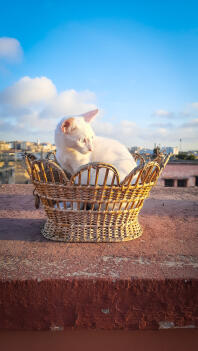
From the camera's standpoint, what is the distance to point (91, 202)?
1.02 metres

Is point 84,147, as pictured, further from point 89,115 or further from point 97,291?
point 97,291

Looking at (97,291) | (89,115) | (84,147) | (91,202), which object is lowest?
(97,291)

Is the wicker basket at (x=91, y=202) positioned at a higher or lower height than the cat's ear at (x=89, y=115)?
lower

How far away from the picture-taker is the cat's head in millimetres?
1087

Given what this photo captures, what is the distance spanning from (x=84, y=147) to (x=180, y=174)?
23.8 ft

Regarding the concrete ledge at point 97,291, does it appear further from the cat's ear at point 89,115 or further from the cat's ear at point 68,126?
the cat's ear at point 89,115

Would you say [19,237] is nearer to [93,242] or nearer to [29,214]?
[93,242]

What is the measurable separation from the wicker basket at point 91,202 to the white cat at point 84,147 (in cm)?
9

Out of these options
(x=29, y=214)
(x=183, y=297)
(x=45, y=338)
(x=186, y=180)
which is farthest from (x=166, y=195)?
(x=186, y=180)

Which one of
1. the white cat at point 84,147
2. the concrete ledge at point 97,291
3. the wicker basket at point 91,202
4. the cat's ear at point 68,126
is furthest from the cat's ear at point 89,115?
the concrete ledge at point 97,291

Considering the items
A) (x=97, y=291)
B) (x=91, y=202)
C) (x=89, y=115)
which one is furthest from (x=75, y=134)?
(x=97, y=291)

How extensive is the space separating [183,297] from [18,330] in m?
0.54

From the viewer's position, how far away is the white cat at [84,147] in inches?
43.4

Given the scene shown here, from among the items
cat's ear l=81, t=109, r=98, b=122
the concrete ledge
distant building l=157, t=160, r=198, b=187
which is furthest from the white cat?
distant building l=157, t=160, r=198, b=187
